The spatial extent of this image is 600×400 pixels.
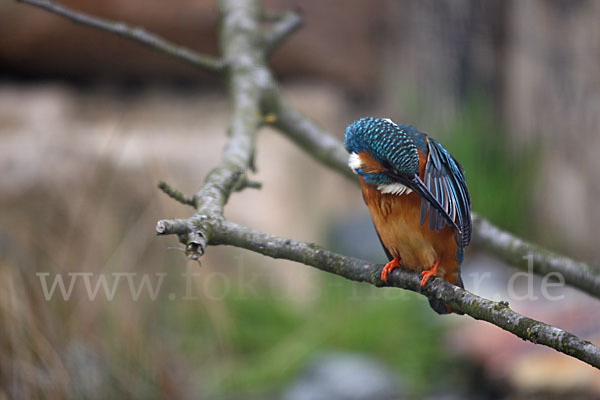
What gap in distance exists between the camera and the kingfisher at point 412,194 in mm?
1287

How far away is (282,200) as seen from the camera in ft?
15.1

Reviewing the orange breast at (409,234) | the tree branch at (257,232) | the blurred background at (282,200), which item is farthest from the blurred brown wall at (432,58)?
the orange breast at (409,234)

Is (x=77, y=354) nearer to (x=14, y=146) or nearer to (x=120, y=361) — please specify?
(x=120, y=361)

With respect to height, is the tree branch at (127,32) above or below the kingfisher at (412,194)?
above

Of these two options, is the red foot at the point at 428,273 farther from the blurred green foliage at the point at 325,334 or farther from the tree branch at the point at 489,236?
the blurred green foliage at the point at 325,334

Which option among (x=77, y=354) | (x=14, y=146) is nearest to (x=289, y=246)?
(x=77, y=354)

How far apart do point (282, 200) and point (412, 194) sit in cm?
323

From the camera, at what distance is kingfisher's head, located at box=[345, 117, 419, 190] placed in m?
1.27

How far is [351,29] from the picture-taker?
492 cm

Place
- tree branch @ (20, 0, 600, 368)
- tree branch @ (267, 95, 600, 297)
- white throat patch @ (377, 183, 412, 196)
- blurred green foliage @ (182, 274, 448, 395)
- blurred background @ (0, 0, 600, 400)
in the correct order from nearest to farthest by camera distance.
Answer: tree branch @ (20, 0, 600, 368) → white throat patch @ (377, 183, 412, 196) → tree branch @ (267, 95, 600, 297) → blurred background @ (0, 0, 600, 400) → blurred green foliage @ (182, 274, 448, 395)

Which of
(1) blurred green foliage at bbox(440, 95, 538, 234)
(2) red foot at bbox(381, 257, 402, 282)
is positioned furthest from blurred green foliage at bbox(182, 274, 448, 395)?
(2) red foot at bbox(381, 257, 402, 282)

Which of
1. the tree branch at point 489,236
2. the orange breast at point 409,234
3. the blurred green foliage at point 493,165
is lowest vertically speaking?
the orange breast at point 409,234

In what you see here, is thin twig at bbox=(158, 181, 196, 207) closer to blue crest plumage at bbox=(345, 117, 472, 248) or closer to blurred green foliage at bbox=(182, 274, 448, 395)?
blue crest plumage at bbox=(345, 117, 472, 248)

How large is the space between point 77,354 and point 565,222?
3245 millimetres
